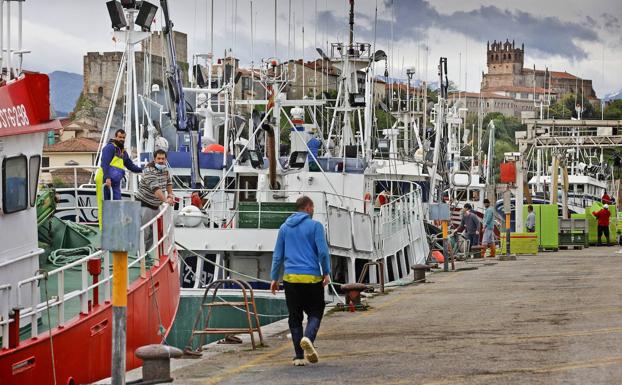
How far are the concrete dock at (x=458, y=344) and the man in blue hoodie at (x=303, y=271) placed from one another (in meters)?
0.45

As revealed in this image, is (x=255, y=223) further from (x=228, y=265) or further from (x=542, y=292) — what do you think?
(x=542, y=292)

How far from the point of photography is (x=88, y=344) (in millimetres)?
12328

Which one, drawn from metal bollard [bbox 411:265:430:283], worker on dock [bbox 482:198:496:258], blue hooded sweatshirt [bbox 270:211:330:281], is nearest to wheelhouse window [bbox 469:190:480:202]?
worker on dock [bbox 482:198:496:258]

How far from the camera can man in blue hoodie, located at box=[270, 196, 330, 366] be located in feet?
40.9

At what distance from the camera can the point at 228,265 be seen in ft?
75.8

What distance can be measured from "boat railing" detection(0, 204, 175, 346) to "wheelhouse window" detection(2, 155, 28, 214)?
762 millimetres

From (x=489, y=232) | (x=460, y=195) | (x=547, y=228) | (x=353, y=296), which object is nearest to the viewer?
(x=353, y=296)

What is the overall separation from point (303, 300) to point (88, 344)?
2180mm

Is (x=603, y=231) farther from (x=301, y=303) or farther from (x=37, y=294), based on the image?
(x=37, y=294)

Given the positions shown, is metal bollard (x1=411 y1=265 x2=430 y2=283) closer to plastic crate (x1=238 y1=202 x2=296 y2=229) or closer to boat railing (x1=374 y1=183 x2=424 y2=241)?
boat railing (x1=374 y1=183 x2=424 y2=241)

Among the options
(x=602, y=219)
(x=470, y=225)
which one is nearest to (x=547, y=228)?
(x=470, y=225)

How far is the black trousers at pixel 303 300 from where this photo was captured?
41.0ft

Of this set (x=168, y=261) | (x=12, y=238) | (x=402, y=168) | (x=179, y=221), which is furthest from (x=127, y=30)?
(x=402, y=168)

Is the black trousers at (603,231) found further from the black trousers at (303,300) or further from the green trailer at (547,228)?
the black trousers at (303,300)
